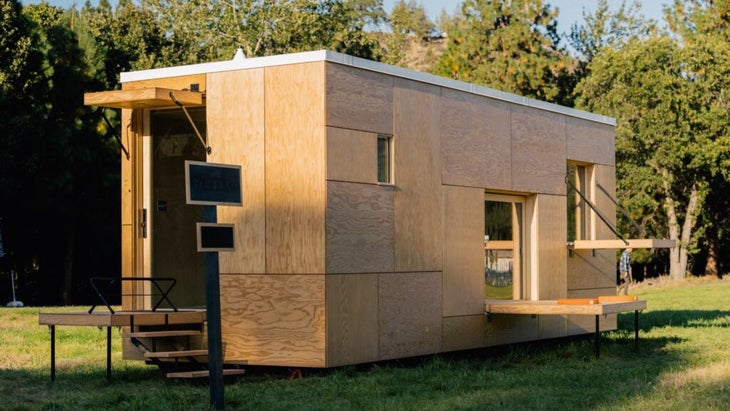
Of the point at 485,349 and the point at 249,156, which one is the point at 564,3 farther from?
the point at 249,156

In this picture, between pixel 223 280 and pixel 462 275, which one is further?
pixel 462 275

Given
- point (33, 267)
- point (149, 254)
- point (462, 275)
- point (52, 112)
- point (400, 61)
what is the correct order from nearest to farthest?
point (149, 254) < point (462, 275) < point (52, 112) < point (33, 267) < point (400, 61)

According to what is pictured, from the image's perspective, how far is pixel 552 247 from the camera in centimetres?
1488

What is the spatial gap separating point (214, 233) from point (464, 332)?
5203mm

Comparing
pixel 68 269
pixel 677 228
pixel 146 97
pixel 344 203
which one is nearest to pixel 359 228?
pixel 344 203

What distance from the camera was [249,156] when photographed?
1106 centimetres

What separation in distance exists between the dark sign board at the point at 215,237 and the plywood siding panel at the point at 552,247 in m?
6.88

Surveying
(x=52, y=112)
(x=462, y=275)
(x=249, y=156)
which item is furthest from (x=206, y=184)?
(x=52, y=112)

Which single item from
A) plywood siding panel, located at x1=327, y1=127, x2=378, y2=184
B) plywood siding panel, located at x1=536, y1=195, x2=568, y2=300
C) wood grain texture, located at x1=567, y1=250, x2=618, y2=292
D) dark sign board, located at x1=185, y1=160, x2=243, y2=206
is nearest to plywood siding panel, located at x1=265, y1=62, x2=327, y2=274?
plywood siding panel, located at x1=327, y1=127, x2=378, y2=184

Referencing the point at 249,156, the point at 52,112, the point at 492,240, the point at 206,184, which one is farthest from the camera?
the point at 52,112

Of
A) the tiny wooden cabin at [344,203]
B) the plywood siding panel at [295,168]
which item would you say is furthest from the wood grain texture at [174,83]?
the plywood siding panel at [295,168]

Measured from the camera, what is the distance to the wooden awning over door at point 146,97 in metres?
11.2

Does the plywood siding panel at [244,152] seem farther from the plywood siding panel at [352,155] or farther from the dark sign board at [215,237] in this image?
the dark sign board at [215,237]

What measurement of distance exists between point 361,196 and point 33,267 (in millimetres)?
26473
